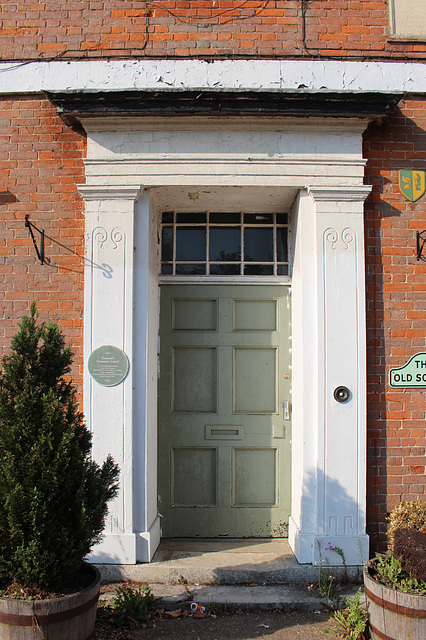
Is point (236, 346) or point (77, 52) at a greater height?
point (77, 52)

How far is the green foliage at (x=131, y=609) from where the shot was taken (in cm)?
332

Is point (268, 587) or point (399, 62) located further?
point (399, 62)

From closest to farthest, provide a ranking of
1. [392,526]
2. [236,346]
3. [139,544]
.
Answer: [392,526], [139,544], [236,346]

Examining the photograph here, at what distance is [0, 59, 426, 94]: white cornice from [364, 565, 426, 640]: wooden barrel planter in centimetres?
393

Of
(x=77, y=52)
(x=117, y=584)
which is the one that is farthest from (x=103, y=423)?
(x=77, y=52)

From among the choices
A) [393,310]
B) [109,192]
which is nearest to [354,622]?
[393,310]

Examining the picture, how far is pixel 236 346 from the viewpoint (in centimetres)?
464

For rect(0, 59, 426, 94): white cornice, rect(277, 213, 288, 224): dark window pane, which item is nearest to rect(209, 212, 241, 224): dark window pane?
rect(277, 213, 288, 224): dark window pane

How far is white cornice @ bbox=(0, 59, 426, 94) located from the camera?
429 cm

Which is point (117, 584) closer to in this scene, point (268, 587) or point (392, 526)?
point (268, 587)

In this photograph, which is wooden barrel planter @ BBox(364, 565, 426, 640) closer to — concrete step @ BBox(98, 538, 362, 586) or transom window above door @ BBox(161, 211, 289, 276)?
concrete step @ BBox(98, 538, 362, 586)

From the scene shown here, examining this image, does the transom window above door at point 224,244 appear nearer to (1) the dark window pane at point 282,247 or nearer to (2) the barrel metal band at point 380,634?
(1) the dark window pane at point 282,247

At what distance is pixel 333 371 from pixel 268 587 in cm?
181

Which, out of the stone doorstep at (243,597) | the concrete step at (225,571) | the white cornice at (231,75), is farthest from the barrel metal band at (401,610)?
the white cornice at (231,75)
